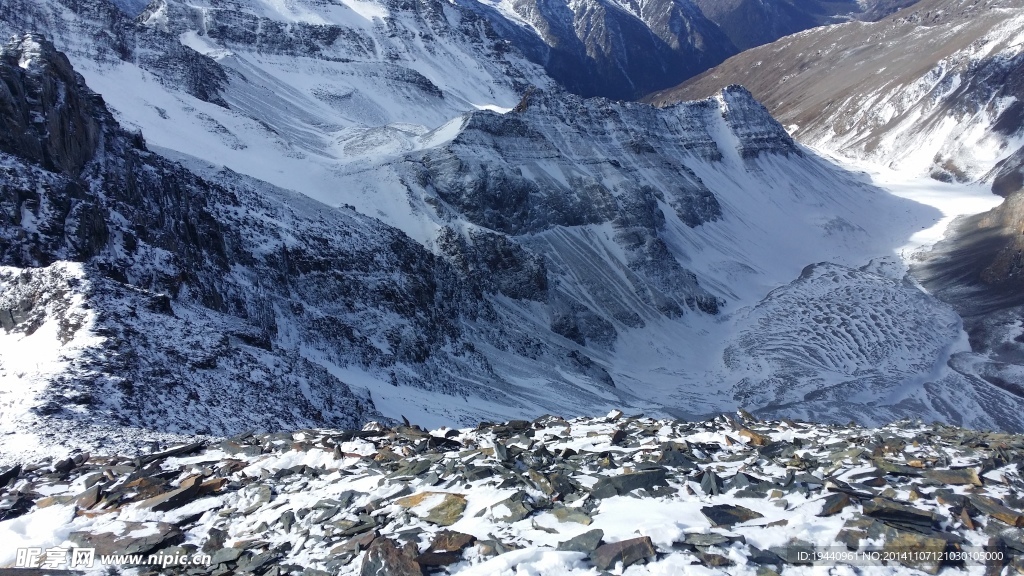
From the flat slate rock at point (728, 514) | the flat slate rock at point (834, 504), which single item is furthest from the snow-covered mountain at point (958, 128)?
the flat slate rock at point (728, 514)

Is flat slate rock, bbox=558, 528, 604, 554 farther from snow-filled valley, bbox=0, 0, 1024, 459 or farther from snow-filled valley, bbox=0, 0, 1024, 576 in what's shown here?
snow-filled valley, bbox=0, 0, 1024, 459

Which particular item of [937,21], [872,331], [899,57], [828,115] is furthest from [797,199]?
[937,21]

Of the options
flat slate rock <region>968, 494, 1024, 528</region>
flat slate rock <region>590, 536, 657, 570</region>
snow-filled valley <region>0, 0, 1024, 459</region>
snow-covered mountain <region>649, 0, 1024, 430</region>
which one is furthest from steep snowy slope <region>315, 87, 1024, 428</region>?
flat slate rock <region>590, 536, 657, 570</region>

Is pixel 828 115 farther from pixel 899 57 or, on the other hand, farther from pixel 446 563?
pixel 446 563

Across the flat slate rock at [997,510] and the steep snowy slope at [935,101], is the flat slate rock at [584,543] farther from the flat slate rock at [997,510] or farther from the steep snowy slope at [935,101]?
the steep snowy slope at [935,101]

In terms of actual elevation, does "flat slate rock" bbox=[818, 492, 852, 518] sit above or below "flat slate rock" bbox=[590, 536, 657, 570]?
above

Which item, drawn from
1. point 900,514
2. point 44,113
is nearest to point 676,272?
point 44,113

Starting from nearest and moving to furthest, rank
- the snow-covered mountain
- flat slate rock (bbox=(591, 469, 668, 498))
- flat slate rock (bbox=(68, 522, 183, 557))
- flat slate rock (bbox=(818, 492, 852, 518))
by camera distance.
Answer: flat slate rock (bbox=(818, 492, 852, 518))
flat slate rock (bbox=(68, 522, 183, 557))
flat slate rock (bbox=(591, 469, 668, 498))
the snow-covered mountain
